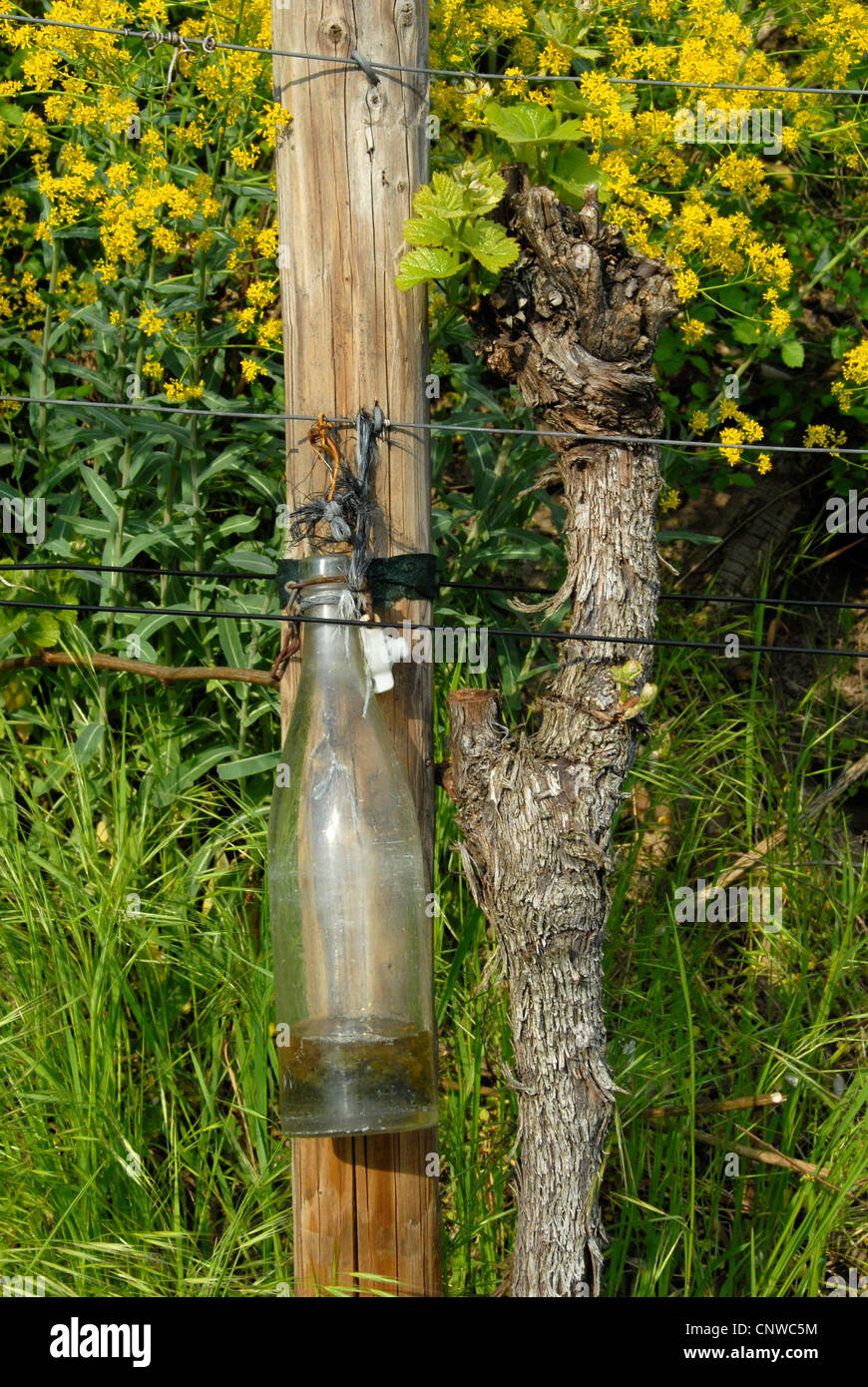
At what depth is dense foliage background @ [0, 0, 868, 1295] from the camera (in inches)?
106

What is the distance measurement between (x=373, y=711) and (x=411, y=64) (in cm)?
108

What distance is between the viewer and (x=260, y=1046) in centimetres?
282

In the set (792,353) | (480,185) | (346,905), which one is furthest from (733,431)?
(346,905)

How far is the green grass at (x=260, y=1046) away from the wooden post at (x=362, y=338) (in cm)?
46

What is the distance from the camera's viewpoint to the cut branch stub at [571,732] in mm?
2113

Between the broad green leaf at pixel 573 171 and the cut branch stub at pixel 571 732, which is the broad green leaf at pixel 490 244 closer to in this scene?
the cut branch stub at pixel 571 732

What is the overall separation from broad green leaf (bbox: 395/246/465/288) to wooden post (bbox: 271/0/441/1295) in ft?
0.21

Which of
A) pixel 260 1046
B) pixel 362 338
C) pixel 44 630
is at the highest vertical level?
pixel 362 338

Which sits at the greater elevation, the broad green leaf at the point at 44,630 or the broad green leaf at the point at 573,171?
the broad green leaf at the point at 573,171

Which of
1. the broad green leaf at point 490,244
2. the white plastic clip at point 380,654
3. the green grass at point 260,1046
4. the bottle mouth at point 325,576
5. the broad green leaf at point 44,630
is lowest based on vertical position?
the green grass at point 260,1046

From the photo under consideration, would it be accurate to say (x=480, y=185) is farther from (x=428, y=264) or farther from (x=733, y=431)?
(x=733, y=431)

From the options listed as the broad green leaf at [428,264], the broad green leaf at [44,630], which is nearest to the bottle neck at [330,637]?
the broad green leaf at [428,264]

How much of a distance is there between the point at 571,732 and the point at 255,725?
1517 mm

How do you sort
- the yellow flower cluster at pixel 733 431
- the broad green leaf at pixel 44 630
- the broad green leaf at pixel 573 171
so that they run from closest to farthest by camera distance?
the broad green leaf at pixel 573 171
the yellow flower cluster at pixel 733 431
the broad green leaf at pixel 44 630
